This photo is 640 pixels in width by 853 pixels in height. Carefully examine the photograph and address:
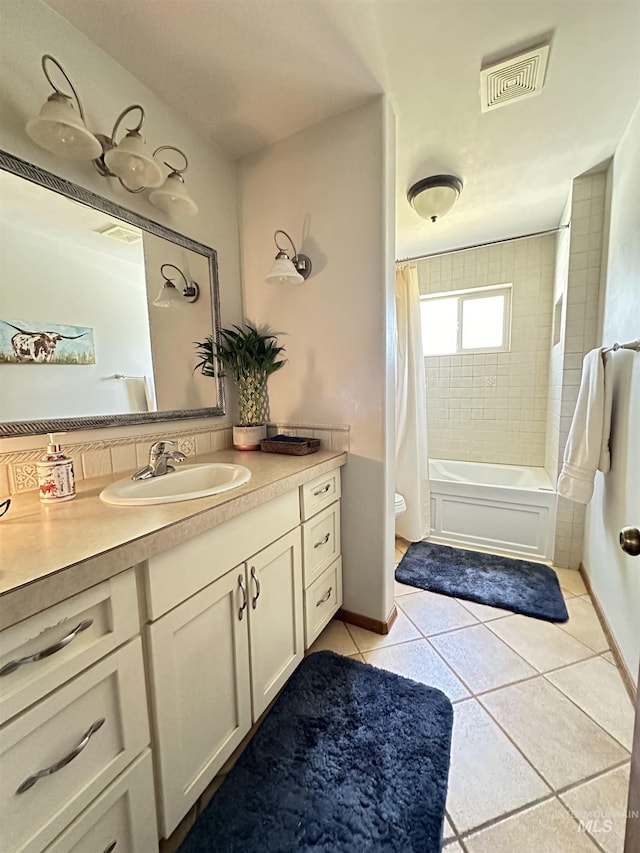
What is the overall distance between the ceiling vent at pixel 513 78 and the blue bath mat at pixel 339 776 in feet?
8.07

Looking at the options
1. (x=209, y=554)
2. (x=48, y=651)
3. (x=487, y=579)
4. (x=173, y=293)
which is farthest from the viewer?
(x=487, y=579)

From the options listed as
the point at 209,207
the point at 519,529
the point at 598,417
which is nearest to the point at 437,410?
the point at 519,529

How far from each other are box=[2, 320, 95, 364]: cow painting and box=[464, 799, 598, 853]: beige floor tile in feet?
6.01

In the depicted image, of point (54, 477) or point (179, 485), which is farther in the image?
point (179, 485)

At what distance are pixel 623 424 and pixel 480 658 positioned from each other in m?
1.23

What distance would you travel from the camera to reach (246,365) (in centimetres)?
168

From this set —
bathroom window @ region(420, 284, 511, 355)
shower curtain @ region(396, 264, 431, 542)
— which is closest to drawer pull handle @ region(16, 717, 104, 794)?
shower curtain @ region(396, 264, 431, 542)

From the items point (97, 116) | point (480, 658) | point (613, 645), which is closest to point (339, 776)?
point (480, 658)

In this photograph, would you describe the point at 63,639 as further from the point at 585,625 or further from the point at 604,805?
the point at 585,625

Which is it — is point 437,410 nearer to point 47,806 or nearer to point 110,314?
point 110,314

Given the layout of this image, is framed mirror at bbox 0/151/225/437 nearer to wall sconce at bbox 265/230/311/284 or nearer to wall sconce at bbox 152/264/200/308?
wall sconce at bbox 152/264/200/308

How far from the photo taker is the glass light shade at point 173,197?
4.18 ft

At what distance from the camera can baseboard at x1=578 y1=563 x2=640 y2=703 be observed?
131 cm

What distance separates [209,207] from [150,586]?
5.54ft
